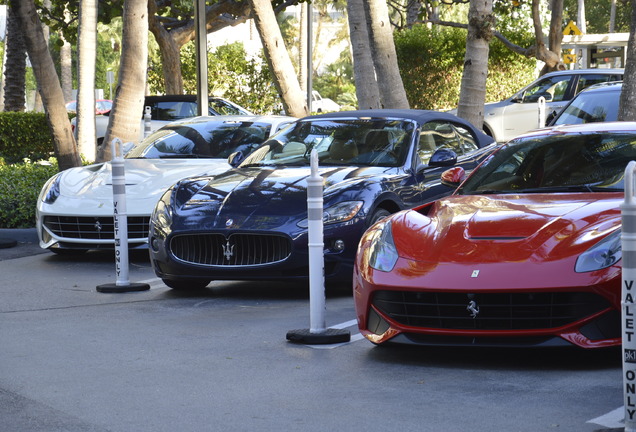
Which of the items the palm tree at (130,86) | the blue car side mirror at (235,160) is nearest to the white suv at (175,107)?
the palm tree at (130,86)

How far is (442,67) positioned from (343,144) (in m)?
22.0

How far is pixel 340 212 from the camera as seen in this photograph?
8547 mm

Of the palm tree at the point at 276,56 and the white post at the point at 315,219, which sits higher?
the palm tree at the point at 276,56

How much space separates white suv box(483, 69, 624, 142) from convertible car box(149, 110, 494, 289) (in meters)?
12.7

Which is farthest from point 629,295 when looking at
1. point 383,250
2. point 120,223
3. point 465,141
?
point 465,141

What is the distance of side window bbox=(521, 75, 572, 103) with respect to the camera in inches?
→ 893

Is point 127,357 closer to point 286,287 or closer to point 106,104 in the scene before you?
point 286,287

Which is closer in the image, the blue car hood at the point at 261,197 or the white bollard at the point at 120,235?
the blue car hood at the point at 261,197

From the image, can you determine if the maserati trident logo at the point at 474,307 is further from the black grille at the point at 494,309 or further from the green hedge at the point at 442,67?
the green hedge at the point at 442,67

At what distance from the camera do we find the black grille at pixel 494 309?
5.68m

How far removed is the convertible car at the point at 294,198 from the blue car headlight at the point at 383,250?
5.95 ft

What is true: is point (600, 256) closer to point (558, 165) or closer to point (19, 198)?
point (558, 165)

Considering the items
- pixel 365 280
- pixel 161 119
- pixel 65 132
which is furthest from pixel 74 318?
pixel 161 119

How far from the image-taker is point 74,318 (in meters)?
8.00
